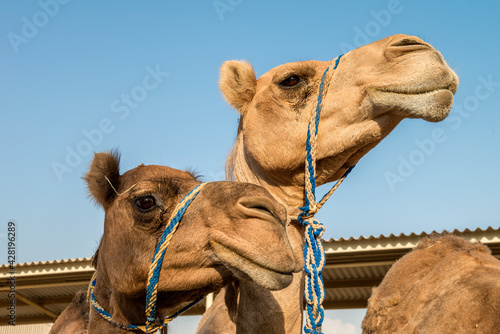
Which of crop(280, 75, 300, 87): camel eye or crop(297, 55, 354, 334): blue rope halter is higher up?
crop(280, 75, 300, 87): camel eye

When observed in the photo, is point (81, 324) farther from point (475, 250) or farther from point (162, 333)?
point (475, 250)

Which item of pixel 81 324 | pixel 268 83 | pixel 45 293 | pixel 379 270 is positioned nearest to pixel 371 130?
pixel 268 83

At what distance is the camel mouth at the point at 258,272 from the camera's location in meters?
2.46

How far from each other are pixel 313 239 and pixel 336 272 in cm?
780

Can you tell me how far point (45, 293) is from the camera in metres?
12.9

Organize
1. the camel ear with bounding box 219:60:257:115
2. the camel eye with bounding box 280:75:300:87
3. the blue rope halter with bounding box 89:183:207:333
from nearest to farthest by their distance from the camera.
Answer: the blue rope halter with bounding box 89:183:207:333
the camel eye with bounding box 280:75:300:87
the camel ear with bounding box 219:60:257:115

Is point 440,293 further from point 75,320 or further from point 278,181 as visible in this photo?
point 75,320

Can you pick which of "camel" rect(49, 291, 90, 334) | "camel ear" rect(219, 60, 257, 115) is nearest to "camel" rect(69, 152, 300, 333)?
"camel ear" rect(219, 60, 257, 115)

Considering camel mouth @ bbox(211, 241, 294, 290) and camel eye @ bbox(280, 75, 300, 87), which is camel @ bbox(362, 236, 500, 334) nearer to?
camel mouth @ bbox(211, 241, 294, 290)

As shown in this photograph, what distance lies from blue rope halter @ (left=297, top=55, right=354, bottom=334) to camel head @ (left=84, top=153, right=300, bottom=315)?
1.96 ft

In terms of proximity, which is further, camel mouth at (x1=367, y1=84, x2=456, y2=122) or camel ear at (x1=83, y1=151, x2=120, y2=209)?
camel mouth at (x1=367, y1=84, x2=456, y2=122)

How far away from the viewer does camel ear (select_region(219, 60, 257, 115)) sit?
3865mm

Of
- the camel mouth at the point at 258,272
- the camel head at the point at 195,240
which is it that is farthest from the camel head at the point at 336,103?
the camel mouth at the point at 258,272

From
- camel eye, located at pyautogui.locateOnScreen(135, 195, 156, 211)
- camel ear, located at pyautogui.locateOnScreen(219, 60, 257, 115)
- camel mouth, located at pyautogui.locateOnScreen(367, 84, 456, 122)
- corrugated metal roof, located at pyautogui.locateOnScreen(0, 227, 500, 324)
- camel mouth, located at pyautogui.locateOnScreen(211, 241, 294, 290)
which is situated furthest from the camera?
corrugated metal roof, located at pyautogui.locateOnScreen(0, 227, 500, 324)
